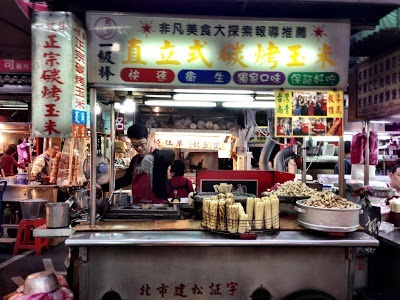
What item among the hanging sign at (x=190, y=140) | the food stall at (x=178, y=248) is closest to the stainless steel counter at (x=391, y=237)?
the food stall at (x=178, y=248)

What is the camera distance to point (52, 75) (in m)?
3.12

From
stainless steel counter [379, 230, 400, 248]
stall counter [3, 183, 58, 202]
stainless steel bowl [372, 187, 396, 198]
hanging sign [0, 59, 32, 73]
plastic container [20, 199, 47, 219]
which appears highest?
hanging sign [0, 59, 32, 73]

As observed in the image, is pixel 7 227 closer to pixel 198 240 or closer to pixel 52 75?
pixel 52 75

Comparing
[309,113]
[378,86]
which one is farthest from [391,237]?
[378,86]

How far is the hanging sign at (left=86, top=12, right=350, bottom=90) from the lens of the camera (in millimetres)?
3539

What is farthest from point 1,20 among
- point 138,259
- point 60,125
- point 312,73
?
point 312,73

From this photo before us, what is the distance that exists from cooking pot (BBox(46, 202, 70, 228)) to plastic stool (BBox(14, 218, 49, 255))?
4.30 metres

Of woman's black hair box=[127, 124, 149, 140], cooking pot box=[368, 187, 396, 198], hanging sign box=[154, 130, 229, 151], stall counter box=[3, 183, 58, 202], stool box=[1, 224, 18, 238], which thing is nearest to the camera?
cooking pot box=[368, 187, 396, 198]

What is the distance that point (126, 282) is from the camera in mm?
3354

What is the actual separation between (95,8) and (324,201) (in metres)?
3.21

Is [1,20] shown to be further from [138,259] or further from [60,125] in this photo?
[138,259]

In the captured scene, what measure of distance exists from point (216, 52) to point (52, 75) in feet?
5.47

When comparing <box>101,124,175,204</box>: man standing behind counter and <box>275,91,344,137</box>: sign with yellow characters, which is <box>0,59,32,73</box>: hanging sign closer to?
<box>101,124,175,204</box>: man standing behind counter

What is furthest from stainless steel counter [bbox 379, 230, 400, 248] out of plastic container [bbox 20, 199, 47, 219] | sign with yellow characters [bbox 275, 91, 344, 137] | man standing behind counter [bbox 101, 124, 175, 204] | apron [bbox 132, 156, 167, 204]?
plastic container [bbox 20, 199, 47, 219]
